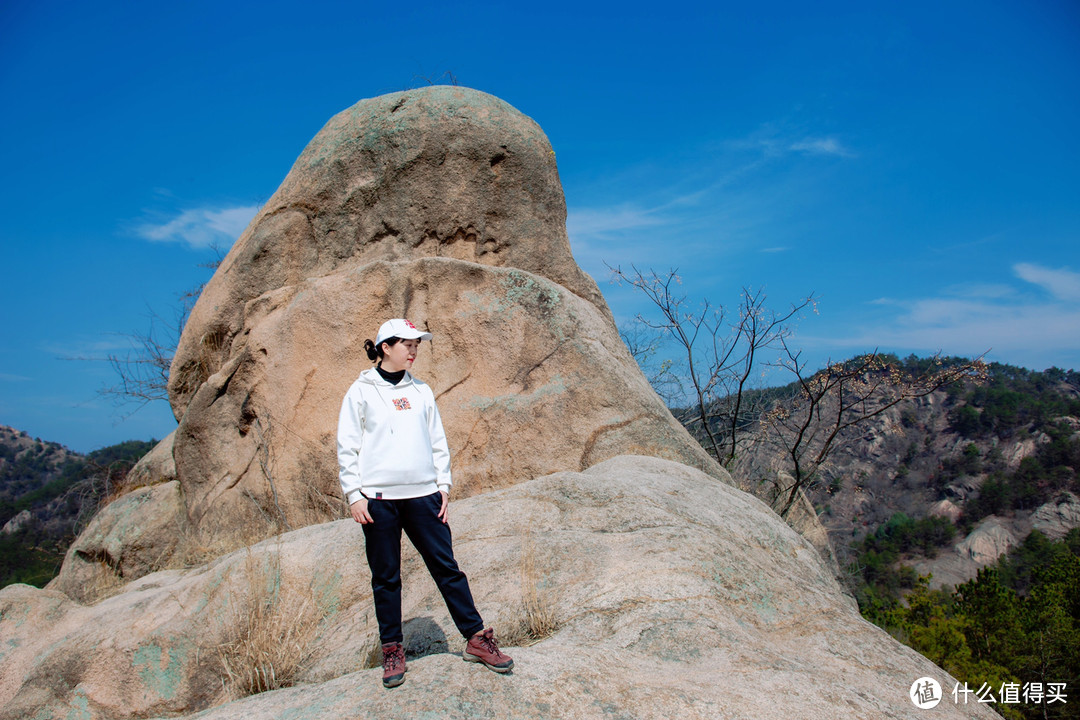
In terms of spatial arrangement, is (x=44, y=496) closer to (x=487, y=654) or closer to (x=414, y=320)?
(x=414, y=320)

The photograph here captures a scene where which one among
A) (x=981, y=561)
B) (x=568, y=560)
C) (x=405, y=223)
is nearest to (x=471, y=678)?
(x=568, y=560)

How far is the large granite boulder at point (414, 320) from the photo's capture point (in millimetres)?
6773

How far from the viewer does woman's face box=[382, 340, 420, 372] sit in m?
3.31

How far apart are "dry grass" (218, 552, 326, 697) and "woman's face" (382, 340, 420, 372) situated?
1.55 meters

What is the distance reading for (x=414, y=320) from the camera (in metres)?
7.22

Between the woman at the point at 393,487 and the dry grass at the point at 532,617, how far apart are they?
50cm

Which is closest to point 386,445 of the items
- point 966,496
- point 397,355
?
point 397,355

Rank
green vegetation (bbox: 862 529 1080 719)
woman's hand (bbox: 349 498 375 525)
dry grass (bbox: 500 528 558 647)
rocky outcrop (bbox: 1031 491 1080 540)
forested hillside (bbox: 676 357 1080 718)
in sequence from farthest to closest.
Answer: rocky outcrop (bbox: 1031 491 1080 540), forested hillside (bbox: 676 357 1080 718), green vegetation (bbox: 862 529 1080 719), dry grass (bbox: 500 528 558 647), woman's hand (bbox: 349 498 375 525)

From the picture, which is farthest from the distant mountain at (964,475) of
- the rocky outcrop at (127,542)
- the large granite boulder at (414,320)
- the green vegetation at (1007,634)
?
the rocky outcrop at (127,542)

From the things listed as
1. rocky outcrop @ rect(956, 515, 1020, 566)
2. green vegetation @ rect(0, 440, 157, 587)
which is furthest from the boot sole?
rocky outcrop @ rect(956, 515, 1020, 566)

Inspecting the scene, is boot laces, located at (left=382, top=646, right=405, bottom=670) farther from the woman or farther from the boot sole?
the boot sole

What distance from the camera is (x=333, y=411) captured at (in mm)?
7113

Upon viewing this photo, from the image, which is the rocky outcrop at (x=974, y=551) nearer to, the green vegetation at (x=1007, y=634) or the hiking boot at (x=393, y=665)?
the green vegetation at (x=1007, y=634)

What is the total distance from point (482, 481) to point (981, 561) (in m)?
34.7
